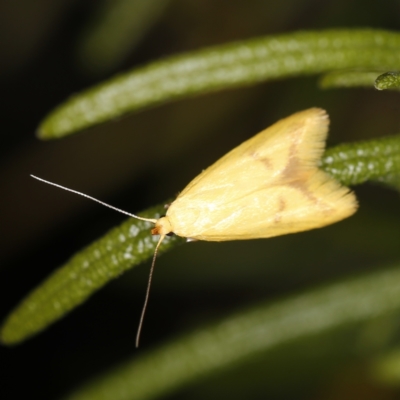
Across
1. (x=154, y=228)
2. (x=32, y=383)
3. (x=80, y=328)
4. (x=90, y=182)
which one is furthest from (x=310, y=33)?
(x=32, y=383)

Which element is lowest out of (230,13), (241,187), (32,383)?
(32,383)

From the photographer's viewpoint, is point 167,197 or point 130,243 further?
point 167,197

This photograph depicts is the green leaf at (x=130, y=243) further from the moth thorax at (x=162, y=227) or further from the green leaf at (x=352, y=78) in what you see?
the green leaf at (x=352, y=78)

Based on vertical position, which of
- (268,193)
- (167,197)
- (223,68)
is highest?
(223,68)

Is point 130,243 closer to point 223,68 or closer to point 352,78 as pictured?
point 223,68

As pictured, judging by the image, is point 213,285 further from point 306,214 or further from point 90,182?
point 306,214

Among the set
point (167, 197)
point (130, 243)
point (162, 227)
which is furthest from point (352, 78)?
point (167, 197)

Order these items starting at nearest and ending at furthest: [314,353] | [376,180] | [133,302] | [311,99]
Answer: [376,180], [314,353], [311,99], [133,302]

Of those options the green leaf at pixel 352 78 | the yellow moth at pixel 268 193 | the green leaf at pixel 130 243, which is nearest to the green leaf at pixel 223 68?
the green leaf at pixel 352 78

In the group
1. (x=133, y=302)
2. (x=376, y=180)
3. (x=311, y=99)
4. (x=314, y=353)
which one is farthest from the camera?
(x=133, y=302)
